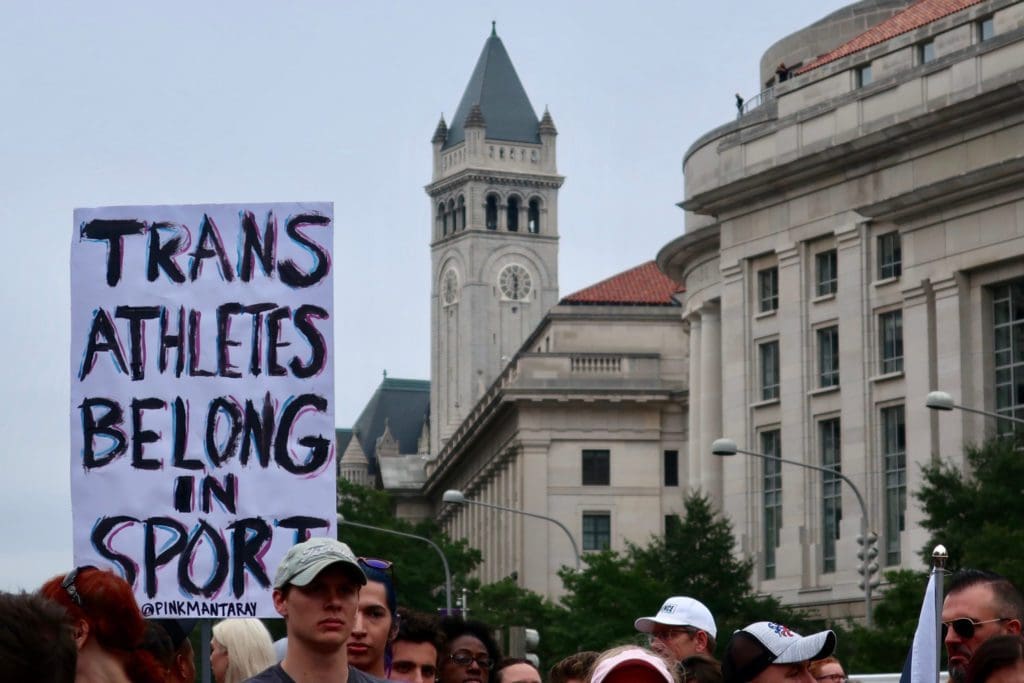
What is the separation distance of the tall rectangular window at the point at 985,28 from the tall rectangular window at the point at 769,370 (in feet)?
38.1

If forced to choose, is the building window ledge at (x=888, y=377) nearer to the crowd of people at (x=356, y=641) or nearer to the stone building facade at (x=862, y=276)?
the stone building facade at (x=862, y=276)

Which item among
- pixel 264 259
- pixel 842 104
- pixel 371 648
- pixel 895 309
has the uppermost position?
pixel 842 104

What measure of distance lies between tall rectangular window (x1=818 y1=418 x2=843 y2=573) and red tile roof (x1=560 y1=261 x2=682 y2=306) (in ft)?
127

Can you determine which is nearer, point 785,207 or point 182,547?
point 182,547

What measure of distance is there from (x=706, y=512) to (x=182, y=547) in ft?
156

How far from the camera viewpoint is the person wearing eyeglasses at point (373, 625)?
9.30m

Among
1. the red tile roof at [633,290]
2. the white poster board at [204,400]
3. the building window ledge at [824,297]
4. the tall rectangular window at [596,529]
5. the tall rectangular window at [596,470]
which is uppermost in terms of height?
the red tile roof at [633,290]

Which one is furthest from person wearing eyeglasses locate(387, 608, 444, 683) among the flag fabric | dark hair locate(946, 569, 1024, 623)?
dark hair locate(946, 569, 1024, 623)

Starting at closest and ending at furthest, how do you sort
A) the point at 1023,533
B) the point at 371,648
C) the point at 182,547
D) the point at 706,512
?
the point at 371,648
the point at 182,547
the point at 1023,533
the point at 706,512

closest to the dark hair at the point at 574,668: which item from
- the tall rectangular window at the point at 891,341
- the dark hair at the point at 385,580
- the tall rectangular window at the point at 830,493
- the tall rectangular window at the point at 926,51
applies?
the dark hair at the point at 385,580

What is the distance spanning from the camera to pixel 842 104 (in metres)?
66.8

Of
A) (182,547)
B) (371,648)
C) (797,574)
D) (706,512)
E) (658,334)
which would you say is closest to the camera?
(371,648)

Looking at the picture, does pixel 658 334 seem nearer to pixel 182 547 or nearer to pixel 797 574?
pixel 797 574

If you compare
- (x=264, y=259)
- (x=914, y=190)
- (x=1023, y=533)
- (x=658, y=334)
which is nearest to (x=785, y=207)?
(x=914, y=190)
